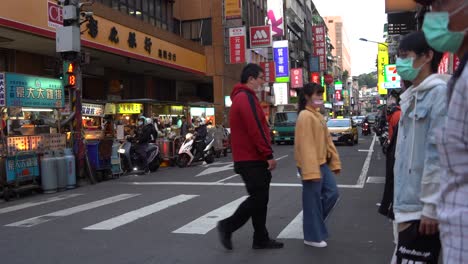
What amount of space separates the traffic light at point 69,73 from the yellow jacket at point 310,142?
9436mm

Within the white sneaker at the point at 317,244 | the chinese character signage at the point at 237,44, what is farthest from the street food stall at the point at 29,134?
the chinese character signage at the point at 237,44

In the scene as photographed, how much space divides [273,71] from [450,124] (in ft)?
150

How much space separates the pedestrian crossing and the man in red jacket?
3.42 feet

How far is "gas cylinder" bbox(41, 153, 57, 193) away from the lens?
12.1 m

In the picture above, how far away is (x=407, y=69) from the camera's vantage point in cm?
327

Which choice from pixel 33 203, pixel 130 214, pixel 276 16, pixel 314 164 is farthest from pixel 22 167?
pixel 276 16

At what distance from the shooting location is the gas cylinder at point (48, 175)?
1208 cm

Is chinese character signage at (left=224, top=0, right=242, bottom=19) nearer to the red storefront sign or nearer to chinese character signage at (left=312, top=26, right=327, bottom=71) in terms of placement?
the red storefront sign

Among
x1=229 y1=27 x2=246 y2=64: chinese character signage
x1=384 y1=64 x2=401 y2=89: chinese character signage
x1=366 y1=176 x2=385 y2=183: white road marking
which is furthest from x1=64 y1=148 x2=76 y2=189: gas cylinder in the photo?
x1=384 y1=64 x2=401 y2=89: chinese character signage

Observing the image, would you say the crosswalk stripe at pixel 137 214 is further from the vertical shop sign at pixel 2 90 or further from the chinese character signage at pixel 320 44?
the chinese character signage at pixel 320 44

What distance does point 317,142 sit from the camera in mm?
5812

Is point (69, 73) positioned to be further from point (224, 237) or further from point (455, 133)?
point (455, 133)

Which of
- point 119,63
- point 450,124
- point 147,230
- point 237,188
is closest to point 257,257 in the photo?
point 147,230

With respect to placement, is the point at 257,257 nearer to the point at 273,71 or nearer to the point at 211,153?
the point at 211,153
